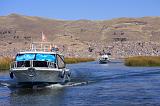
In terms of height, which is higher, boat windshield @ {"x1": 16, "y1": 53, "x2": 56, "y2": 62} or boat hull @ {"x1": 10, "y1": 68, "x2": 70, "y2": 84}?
boat windshield @ {"x1": 16, "y1": 53, "x2": 56, "y2": 62}

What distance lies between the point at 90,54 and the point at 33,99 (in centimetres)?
14946

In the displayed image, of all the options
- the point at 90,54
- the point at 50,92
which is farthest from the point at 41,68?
the point at 90,54

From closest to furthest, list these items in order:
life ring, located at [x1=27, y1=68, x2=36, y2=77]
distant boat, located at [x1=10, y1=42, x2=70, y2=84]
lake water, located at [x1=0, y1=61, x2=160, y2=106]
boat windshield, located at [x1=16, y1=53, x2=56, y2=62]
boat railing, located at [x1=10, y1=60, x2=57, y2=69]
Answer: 1. lake water, located at [x1=0, y1=61, x2=160, y2=106]
2. life ring, located at [x1=27, y1=68, x2=36, y2=77]
3. distant boat, located at [x1=10, y1=42, x2=70, y2=84]
4. boat railing, located at [x1=10, y1=60, x2=57, y2=69]
5. boat windshield, located at [x1=16, y1=53, x2=56, y2=62]

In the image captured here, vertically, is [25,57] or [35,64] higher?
[25,57]

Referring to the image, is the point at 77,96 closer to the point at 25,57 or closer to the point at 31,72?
the point at 31,72

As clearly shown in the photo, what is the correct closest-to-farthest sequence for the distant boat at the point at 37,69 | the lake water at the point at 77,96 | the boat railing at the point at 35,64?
the lake water at the point at 77,96 → the distant boat at the point at 37,69 → the boat railing at the point at 35,64

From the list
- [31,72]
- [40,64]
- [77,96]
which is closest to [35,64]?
[40,64]

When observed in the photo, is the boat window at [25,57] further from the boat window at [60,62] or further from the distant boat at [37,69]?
the boat window at [60,62]

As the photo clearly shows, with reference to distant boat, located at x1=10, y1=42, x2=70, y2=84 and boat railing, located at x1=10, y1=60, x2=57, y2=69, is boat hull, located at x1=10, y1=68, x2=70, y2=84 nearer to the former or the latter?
distant boat, located at x1=10, y1=42, x2=70, y2=84

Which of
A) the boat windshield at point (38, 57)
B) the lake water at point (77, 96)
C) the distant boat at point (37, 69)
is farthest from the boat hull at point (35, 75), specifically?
the boat windshield at point (38, 57)

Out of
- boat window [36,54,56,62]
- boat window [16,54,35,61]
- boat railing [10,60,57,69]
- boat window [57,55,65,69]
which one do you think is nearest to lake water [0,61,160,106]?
boat railing [10,60,57,69]

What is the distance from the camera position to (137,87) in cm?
4412

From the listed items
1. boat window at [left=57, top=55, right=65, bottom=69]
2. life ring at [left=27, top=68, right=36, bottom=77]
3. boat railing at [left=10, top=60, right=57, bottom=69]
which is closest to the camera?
life ring at [left=27, top=68, right=36, bottom=77]

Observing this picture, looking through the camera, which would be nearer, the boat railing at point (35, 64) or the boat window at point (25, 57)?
the boat railing at point (35, 64)
